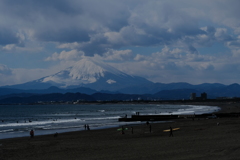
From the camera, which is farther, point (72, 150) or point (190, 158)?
point (72, 150)

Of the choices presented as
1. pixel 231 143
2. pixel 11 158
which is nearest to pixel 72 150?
pixel 11 158

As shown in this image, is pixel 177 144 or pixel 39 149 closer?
pixel 177 144

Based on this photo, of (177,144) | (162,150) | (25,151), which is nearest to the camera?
(162,150)

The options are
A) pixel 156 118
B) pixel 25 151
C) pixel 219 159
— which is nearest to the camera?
pixel 219 159

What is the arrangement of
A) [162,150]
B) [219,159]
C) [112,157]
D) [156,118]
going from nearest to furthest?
1. [219,159]
2. [112,157]
3. [162,150]
4. [156,118]

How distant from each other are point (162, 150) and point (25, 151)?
439 inches

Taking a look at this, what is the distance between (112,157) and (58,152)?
581cm

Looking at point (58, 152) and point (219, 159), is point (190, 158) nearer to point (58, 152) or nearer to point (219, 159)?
point (219, 159)

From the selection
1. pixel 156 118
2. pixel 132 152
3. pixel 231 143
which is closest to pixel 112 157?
pixel 132 152

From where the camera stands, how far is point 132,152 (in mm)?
22375

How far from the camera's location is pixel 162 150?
22203 mm

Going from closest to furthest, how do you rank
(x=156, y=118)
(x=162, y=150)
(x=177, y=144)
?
1. (x=162, y=150)
2. (x=177, y=144)
3. (x=156, y=118)

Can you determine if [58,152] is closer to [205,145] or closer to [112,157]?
[112,157]

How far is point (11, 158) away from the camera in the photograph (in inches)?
906
